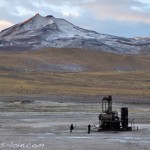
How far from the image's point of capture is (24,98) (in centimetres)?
6988

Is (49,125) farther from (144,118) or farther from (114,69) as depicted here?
(114,69)

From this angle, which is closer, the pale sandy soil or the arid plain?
the pale sandy soil

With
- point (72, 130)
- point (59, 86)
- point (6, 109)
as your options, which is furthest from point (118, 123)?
point (59, 86)

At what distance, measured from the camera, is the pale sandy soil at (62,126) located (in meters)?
29.2

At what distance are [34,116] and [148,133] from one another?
54.0 feet

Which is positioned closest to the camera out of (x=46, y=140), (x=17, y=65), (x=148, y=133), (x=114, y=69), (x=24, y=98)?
(x=46, y=140)

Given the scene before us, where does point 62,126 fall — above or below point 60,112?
below

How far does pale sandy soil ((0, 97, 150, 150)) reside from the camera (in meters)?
29.2

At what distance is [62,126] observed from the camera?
4009 cm

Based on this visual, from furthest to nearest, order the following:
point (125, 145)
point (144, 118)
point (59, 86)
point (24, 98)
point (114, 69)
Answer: point (114, 69)
point (59, 86)
point (24, 98)
point (144, 118)
point (125, 145)

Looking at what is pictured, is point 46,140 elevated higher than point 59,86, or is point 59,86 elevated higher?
point 59,86

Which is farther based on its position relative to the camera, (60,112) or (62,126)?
(60,112)

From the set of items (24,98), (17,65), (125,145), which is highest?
(17,65)

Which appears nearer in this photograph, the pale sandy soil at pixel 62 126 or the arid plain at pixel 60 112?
the pale sandy soil at pixel 62 126
